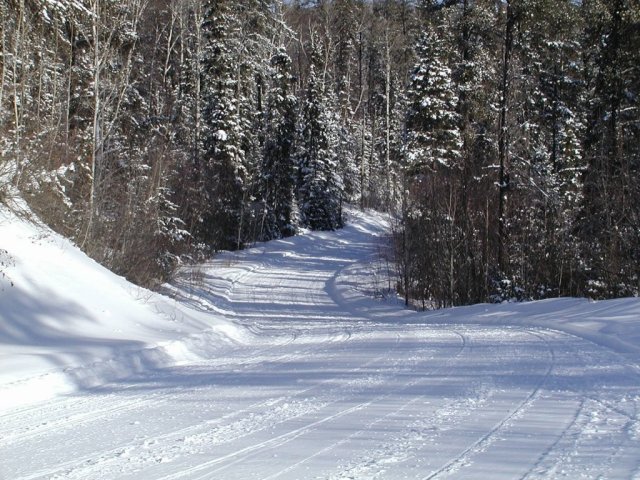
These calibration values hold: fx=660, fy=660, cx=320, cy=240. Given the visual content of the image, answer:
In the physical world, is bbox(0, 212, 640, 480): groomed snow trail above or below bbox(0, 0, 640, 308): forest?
below

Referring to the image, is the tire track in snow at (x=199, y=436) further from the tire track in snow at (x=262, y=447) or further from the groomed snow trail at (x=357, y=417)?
the tire track in snow at (x=262, y=447)

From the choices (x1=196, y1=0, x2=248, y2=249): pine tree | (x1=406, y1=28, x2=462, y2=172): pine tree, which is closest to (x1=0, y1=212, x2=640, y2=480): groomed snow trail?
(x1=406, y1=28, x2=462, y2=172): pine tree

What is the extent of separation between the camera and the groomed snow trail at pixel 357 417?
507 cm

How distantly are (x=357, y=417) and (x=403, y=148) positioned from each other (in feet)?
89.0

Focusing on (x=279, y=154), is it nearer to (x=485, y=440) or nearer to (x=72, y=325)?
(x=72, y=325)

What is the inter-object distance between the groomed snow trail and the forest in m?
7.73

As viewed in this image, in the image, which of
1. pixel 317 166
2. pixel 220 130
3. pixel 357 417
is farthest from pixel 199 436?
pixel 317 166

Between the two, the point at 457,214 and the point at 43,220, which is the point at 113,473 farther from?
the point at 457,214

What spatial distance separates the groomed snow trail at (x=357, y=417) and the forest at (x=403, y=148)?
7.73 metres

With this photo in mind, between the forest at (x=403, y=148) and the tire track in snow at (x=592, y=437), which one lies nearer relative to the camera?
the tire track in snow at (x=592, y=437)

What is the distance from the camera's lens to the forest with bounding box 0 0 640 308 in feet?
60.1

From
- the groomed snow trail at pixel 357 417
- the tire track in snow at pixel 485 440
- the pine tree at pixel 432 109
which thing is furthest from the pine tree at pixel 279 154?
the tire track in snow at pixel 485 440

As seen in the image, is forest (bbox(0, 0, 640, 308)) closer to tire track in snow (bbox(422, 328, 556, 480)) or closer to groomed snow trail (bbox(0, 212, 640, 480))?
groomed snow trail (bbox(0, 212, 640, 480))

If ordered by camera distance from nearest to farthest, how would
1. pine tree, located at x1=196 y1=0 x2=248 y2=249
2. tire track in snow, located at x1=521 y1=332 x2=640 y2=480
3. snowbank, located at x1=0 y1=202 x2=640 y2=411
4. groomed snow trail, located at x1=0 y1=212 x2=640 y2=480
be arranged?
tire track in snow, located at x1=521 y1=332 x2=640 y2=480 → groomed snow trail, located at x1=0 y1=212 x2=640 y2=480 → snowbank, located at x1=0 y1=202 x2=640 y2=411 → pine tree, located at x1=196 y1=0 x2=248 y2=249
